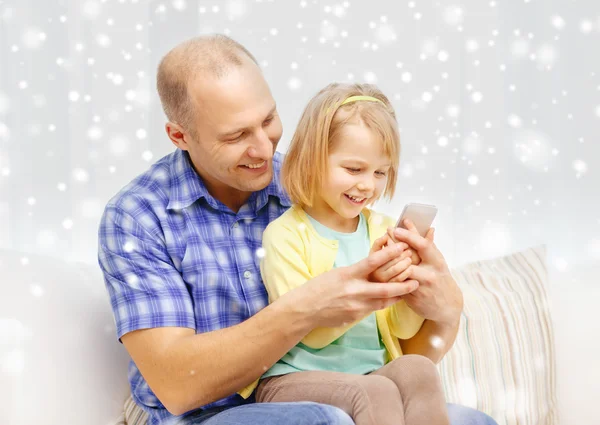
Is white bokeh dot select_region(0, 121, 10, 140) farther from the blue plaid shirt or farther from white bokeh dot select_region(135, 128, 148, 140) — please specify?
the blue plaid shirt

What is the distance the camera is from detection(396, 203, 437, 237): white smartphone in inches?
59.2

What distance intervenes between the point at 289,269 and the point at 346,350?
0.69 ft

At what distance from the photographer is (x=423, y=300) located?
1544 millimetres

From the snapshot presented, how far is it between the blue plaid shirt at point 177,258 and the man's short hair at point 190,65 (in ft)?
0.46

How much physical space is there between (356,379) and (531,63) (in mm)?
1792

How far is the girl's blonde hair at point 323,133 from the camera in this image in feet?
5.16

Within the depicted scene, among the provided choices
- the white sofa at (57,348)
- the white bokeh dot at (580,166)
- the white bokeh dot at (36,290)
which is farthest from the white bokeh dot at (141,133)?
the white bokeh dot at (580,166)

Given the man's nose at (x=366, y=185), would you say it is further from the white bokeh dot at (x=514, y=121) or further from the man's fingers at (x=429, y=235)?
the white bokeh dot at (x=514, y=121)

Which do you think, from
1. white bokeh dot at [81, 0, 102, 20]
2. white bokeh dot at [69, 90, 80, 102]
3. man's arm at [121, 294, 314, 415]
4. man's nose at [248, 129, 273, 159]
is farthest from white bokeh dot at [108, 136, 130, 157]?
man's arm at [121, 294, 314, 415]

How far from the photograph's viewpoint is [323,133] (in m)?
1.57

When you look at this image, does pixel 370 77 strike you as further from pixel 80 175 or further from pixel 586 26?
pixel 80 175

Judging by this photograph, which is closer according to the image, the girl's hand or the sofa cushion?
the girl's hand

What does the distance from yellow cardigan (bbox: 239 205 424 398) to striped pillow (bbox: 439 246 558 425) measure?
0.51 m

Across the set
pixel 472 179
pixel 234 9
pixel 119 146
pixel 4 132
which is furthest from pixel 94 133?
pixel 472 179
